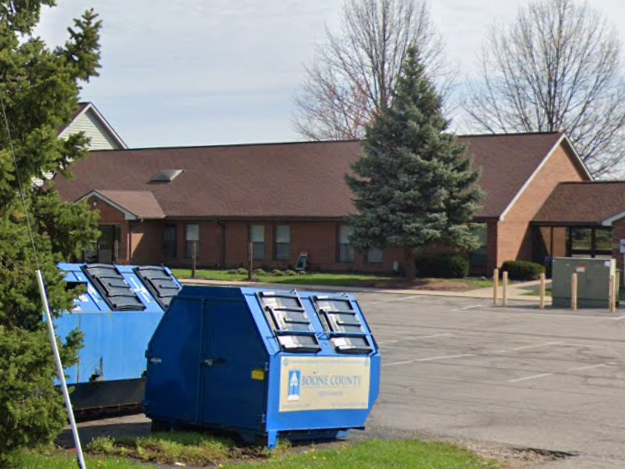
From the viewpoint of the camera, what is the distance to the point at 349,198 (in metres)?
45.1

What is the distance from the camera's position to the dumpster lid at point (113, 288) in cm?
1270

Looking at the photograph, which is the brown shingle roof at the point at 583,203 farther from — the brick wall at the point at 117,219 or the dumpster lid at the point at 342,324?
the dumpster lid at the point at 342,324

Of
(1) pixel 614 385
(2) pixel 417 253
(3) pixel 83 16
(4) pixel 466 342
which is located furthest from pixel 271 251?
(3) pixel 83 16

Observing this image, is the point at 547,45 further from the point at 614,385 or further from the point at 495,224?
the point at 614,385

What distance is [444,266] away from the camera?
40.5m

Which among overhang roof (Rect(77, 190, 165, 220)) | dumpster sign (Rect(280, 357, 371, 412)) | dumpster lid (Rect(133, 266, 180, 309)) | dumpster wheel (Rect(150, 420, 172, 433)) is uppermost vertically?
overhang roof (Rect(77, 190, 165, 220))

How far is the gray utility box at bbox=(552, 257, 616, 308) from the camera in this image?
31.3 meters

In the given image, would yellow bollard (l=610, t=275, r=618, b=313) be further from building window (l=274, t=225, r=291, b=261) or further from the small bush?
building window (l=274, t=225, r=291, b=261)

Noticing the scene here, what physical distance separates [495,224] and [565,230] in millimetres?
4186

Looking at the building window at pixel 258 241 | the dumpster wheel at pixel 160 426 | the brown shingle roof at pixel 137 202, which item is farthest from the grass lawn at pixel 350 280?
the dumpster wheel at pixel 160 426

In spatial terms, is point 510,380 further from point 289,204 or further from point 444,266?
point 289,204

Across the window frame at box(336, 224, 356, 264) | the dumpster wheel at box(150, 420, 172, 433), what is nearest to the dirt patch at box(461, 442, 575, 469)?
the dumpster wheel at box(150, 420, 172, 433)

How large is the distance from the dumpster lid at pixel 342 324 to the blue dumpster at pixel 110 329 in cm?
267

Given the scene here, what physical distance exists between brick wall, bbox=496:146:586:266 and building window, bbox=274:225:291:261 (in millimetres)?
9687
